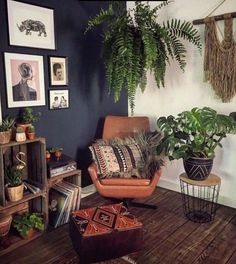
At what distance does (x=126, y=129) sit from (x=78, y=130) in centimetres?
51

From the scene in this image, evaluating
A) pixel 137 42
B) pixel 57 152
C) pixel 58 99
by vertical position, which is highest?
pixel 137 42

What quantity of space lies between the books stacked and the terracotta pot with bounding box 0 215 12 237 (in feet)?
1.28

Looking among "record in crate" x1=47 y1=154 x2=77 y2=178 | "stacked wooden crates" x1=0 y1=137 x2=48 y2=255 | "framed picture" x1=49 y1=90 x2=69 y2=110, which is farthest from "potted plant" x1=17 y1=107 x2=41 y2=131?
"record in crate" x1=47 y1=154 x2=77 y2=178

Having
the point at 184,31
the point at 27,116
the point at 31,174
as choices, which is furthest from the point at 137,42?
the point at 31,174

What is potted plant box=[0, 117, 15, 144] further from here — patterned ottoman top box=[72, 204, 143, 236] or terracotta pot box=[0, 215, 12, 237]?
patterned ottoman top box=[72, 204, 143, 236]

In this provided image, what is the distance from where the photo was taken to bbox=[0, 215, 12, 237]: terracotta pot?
1.89m

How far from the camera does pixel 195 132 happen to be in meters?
2.18

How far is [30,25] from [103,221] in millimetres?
1693

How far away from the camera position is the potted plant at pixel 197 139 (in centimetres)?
207

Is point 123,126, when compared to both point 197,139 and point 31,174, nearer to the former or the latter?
point 197,139

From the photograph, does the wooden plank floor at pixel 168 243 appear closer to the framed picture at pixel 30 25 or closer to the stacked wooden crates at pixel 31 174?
the stacked wooden crates at pixel 31 174

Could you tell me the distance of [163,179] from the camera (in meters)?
3.09

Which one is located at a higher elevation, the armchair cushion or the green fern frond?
the green fern frond

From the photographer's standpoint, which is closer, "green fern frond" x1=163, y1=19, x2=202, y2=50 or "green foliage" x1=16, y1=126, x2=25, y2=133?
"green foliage" x1=16, y1=126, x2=25, y2=133
